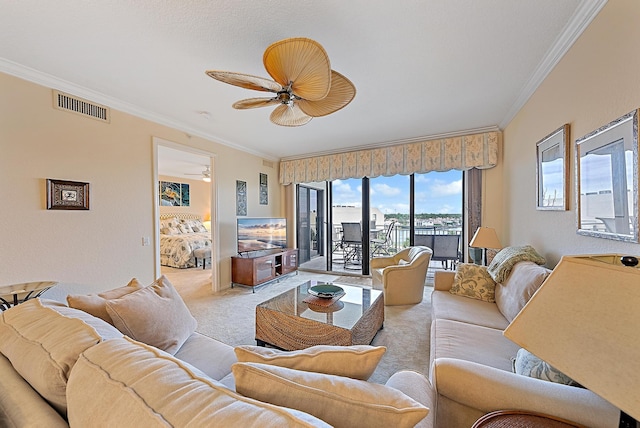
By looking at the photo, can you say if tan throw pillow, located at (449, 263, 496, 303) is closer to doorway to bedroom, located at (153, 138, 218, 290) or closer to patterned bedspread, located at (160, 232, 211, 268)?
doorway to bedroom, located at (153, 138, 218, 290)

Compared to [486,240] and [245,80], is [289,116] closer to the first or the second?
[245,80]

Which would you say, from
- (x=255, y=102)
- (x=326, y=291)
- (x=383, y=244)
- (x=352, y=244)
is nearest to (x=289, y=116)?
(x=255, y=102)

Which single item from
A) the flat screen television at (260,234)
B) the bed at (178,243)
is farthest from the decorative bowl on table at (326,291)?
the bed at (178,243)

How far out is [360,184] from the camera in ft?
15.9

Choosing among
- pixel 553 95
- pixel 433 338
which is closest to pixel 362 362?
pixel 433 338

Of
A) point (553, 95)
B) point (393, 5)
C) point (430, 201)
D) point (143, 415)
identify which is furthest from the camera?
point (430, 201)

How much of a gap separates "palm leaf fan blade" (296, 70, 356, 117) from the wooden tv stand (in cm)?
277

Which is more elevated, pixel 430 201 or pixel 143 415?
pixel 430 201

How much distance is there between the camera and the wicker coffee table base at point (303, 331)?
1.84 meters

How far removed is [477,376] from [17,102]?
385cm

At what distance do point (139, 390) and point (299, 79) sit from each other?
5.60 feet

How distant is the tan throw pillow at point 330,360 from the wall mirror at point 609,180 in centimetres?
139

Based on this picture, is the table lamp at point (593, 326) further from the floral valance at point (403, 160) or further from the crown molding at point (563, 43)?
the floral valance at point (403, 160)

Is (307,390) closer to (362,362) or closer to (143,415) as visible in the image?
(362,362)
